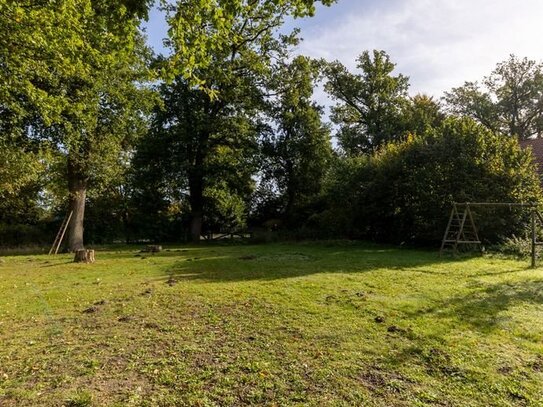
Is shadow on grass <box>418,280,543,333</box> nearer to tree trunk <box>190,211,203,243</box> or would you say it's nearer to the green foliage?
the green foliage

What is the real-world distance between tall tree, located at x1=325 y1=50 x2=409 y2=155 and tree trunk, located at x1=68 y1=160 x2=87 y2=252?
21052mm

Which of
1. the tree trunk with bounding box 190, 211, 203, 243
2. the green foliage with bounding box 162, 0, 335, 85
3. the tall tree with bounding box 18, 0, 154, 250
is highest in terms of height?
the tall tree with bounding box 18, 0, 154, 250

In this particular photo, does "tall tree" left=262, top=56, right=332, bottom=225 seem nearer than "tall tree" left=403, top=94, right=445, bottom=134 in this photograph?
Yes

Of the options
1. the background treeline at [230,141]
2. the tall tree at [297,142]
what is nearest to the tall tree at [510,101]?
the background treeline at [230,141]

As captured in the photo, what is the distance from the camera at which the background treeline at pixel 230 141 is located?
1124cm

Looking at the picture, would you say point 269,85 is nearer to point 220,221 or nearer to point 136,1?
point 220,221

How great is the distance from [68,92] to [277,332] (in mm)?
15660

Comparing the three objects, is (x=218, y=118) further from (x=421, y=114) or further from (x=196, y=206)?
(x=421, y=114)

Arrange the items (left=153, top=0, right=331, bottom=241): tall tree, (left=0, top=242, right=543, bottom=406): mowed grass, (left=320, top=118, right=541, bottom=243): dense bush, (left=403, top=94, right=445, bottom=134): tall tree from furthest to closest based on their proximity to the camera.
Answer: (left=403, top=94, right=445, bottom=134): tall tree
(left=153, top=0, right=331, bottom=241): tall tree
(left=320, top=118, right=541, bottom=243): dense bush
(left=0, top=242, right=543, bottom=406): mowed grass

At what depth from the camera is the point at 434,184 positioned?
17.3m

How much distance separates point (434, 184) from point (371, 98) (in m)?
18.3

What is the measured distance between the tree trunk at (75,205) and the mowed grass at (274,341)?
33.1 ft

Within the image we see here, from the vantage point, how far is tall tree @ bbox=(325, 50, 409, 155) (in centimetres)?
3262

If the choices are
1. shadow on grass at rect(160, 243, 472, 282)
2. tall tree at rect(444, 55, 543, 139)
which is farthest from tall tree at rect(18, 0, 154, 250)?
tall tree at rect(444, 55, 543, 139)
